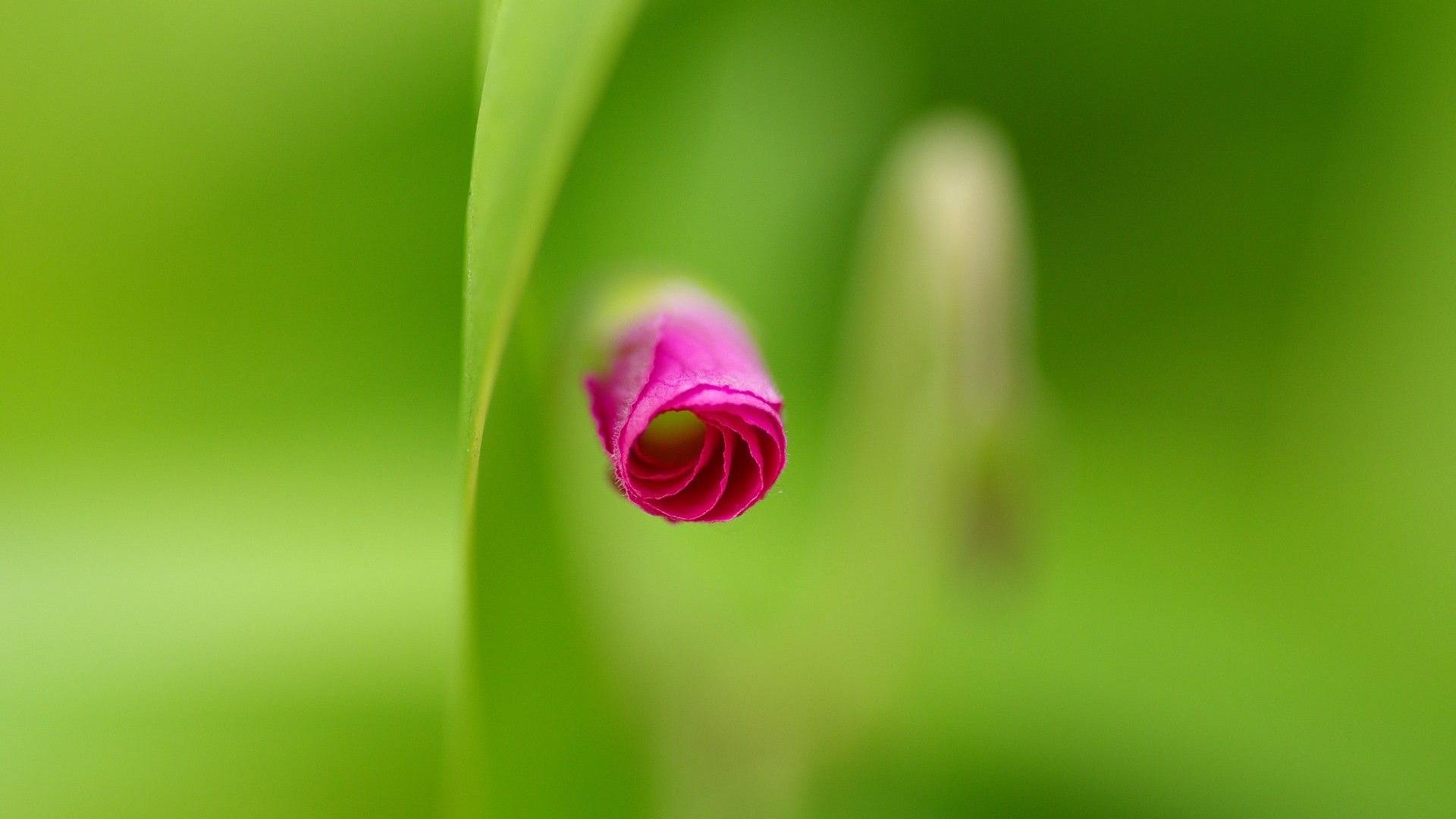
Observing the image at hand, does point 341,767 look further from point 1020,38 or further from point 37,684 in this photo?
point 1020,38

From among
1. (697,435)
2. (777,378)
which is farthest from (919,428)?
(697,435)

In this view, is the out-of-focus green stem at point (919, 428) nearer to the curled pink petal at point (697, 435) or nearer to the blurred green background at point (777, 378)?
the blurred green background at point (777, 378)

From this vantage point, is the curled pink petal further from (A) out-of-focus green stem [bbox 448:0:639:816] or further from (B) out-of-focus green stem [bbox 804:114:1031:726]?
(B) out-of-focus green stem [bbox 804:114:1031:726]

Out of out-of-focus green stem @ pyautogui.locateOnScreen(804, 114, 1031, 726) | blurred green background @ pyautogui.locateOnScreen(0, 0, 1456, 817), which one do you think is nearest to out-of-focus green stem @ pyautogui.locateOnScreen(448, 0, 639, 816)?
blurred green background @ pyautogui.locateOnScreen(0, 0, 1456, 817)

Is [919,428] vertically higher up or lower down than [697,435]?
higher up

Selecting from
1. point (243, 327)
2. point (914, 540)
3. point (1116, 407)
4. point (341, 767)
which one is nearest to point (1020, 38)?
point (1116, 407)

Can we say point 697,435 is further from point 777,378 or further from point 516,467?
point 777,378

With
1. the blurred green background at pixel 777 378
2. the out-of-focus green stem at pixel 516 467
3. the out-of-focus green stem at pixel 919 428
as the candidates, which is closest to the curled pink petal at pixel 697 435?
the out-of-focus green stem at pixel 516 467
